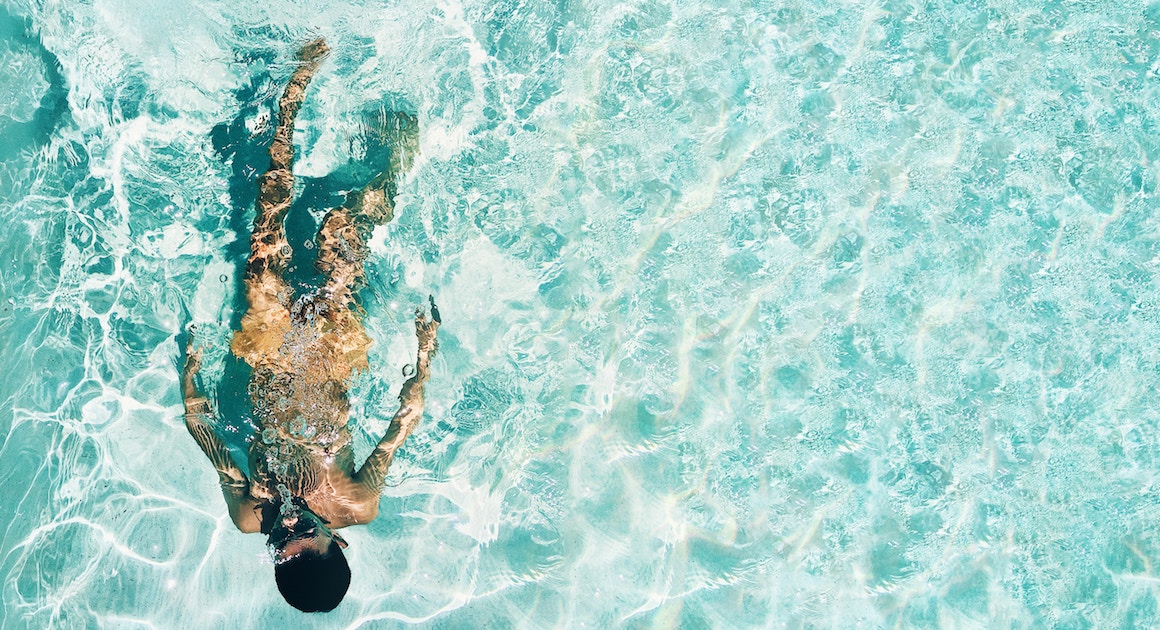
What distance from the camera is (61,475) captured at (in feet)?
14.2

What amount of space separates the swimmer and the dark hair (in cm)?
14

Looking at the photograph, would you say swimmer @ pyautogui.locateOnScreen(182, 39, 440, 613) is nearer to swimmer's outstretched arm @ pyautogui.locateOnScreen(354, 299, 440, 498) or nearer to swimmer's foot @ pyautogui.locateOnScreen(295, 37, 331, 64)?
swimmer's outstretched arm @ pyautogui.locateOnScreen(354, 299, 440, 498)

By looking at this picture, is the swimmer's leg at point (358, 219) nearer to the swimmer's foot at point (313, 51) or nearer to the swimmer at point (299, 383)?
the swimmer at point (299, 383)

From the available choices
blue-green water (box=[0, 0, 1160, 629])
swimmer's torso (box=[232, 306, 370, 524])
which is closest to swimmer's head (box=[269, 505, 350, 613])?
swimmer's torso (box=[232, 306, 370, 524])

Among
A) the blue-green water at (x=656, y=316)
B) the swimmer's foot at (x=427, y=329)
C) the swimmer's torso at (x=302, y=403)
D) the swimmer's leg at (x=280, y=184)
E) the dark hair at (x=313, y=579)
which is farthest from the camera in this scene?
the blue-green water at (x=656, y=316)

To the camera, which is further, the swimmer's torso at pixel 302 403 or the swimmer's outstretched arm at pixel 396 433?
the swimmer's outstretched arm at pixel 396 433

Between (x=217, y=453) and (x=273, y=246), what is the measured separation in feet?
4.07

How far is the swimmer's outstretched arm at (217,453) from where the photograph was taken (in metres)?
3.90

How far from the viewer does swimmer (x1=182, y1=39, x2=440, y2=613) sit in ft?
12.3

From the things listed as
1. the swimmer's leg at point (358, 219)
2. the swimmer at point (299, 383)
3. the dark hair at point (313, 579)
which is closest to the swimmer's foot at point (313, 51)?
the swimmer at point (299, 383)

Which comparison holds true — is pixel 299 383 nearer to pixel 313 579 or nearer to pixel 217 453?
pixel 217 453

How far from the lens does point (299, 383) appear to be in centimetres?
375

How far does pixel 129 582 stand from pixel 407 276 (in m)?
2.60

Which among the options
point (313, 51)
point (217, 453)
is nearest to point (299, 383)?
point (217, 453)
